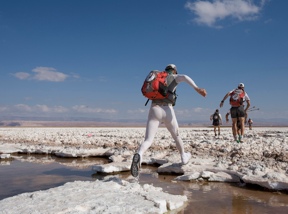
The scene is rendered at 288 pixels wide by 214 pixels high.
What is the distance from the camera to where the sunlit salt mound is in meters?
2.70

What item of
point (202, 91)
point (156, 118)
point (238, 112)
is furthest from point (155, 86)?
point (238, 112)

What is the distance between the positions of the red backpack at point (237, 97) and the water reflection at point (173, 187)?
3930 millimetres

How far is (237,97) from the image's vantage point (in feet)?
28.0

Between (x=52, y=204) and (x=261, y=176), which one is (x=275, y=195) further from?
(x=52, y=204)

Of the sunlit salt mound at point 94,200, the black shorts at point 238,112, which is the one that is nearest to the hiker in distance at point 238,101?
the black shorts at point 238,112

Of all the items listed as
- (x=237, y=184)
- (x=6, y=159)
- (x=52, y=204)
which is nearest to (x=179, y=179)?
(x=237, y=184)

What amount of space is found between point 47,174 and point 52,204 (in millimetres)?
2488

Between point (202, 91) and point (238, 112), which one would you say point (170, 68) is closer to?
point (202, 91)

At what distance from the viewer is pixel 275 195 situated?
3672mm

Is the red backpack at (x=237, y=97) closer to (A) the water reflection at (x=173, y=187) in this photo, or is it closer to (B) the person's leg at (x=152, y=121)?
(A) the water reflection at (x=173, y=187)

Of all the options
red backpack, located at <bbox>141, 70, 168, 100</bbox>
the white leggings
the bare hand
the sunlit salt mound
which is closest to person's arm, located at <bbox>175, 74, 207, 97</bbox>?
the bare hand

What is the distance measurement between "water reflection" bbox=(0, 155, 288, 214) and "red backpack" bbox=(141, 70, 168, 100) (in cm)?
130

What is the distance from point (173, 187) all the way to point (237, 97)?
17.1ft

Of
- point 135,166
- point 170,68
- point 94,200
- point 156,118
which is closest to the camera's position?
point 94,200
